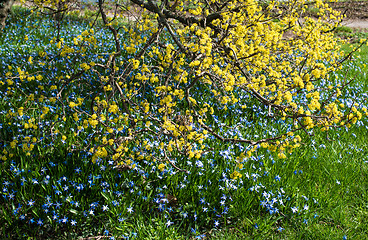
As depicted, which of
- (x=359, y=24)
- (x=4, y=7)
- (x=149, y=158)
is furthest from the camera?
(x=359, y=24)

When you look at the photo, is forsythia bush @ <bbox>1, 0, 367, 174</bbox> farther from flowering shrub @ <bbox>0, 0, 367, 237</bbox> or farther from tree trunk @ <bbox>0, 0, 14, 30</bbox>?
tree trunk @ <bbox>0, 0, 14, 30</bbox>

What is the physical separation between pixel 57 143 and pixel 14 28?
18.2ft

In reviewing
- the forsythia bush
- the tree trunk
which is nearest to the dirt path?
the forsythia bush

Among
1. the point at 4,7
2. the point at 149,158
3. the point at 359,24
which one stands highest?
the point at 359,24

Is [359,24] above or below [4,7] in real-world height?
above

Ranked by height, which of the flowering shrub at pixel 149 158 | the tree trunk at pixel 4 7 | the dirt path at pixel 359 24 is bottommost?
the flowering shrub at pixel 149 158

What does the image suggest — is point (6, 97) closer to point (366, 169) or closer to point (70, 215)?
point (70, 215)

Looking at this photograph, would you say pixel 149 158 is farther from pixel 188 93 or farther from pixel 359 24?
pixel 359 24

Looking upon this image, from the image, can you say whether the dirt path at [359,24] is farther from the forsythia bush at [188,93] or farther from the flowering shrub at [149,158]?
the flowering shrub at [149,158]

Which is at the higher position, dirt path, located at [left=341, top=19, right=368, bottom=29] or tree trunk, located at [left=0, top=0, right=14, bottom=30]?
dirt path, located at [left=341, top=19, right=368, bottom=29]

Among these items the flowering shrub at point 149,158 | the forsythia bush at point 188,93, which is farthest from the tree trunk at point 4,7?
the flowering shrub at point 149,158

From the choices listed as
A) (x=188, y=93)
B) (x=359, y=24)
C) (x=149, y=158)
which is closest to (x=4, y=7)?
(x=188, y=93)

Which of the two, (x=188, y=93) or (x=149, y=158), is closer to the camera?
(x=149, y=158)

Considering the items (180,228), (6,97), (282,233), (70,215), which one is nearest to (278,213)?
(282,233)
